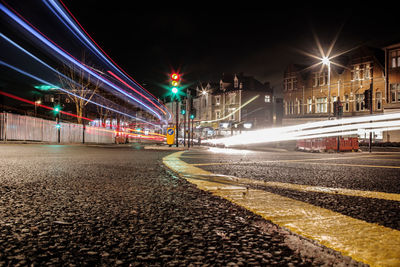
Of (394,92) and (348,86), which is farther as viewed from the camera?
(348,86)

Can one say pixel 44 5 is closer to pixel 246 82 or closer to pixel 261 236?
pixel 261 236

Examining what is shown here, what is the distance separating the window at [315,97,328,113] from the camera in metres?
45.5

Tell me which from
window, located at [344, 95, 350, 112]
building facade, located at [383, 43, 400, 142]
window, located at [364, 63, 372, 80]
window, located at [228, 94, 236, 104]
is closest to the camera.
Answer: building facade, located at [383, 43, 400, 142]

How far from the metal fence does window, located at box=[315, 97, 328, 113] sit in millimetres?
32111

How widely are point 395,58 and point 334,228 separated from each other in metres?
41.9

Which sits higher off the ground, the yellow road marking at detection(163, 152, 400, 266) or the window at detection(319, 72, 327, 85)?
the window at detection(319, 72, 327, 85)

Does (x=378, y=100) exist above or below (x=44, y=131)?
above

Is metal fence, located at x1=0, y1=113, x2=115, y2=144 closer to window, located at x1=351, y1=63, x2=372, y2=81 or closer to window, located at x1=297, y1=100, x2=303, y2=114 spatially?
window, located at x1=297, y1=100, x2=303, y2=114

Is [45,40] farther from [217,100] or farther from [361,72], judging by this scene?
[217,100]

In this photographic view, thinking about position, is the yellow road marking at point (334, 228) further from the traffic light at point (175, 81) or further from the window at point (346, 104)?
the window at point (346, 104)

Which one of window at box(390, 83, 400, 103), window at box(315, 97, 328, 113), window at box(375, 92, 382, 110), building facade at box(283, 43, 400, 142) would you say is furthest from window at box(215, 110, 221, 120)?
window at box(390, 83, 400, 103)

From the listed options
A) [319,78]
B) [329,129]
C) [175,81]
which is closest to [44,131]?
[175,81]

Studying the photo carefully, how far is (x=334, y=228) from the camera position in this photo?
2.09m

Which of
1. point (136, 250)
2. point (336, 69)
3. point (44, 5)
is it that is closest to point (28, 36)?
point (44, 5)
